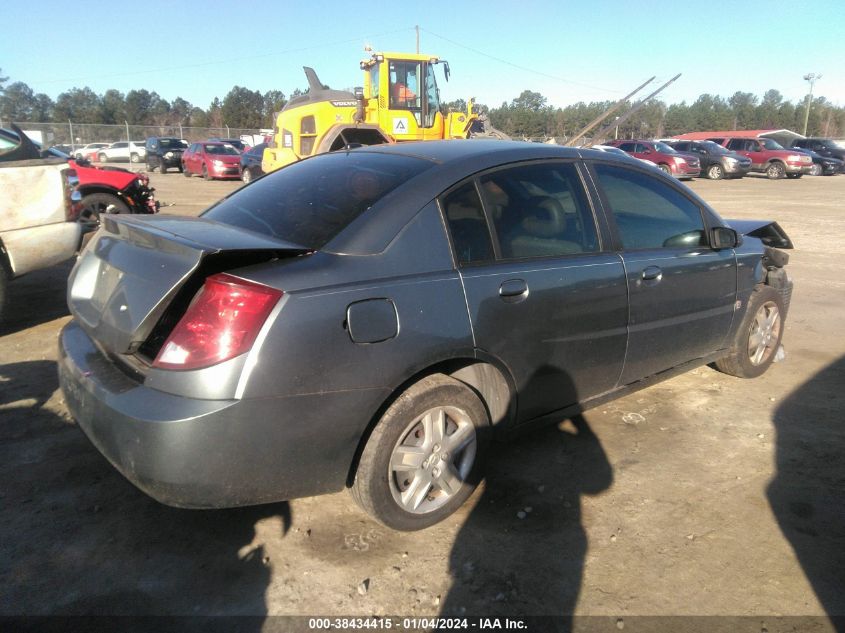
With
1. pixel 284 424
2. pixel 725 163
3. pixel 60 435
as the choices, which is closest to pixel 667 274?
pixel 284 424

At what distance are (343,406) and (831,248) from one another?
413 inches

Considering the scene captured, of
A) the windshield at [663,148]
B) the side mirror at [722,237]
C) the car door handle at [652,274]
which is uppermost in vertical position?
the windshield at [663,148]

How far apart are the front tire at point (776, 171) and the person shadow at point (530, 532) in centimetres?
2877

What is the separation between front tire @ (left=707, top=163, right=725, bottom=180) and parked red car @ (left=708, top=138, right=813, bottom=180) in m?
2.44

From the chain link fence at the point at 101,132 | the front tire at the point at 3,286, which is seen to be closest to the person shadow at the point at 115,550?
the front tire at the point at 3,286

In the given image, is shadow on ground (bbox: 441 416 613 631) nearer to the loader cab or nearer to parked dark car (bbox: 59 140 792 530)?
parked dark car (bbox: 59 140 792 530)

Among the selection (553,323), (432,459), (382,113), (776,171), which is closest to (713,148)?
(776,171)

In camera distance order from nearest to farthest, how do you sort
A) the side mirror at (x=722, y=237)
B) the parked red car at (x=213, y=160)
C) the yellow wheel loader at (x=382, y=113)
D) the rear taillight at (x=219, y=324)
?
the rear taillight at (x=219, y=324) < the side mirror at (x=722, y=237) < the yellow wheel loader at (x=382, y=113) < the parked red car at (x=213, y=160)

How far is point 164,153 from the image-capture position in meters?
30.0

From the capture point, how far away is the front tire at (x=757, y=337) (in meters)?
4.39

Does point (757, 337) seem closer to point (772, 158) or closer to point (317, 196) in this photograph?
point (317, 196)

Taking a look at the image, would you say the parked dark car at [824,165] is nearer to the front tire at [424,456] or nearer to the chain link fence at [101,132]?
the front tire at [424,456]

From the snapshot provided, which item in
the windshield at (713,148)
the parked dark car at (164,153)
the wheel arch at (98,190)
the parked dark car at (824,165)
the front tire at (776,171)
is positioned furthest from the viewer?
the parked dark car at (164,153)

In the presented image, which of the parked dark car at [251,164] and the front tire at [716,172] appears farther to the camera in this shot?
the front tire at [716,172]
